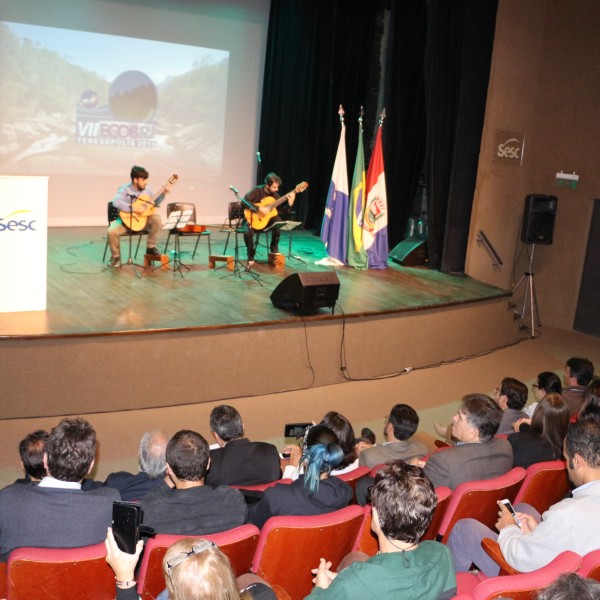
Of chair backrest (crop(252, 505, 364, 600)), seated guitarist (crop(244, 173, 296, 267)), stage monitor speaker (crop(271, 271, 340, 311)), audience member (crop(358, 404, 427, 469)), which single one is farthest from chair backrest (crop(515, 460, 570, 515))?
seated guitarist (crop(244, 173, 296, 267))

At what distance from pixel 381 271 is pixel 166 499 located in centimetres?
657

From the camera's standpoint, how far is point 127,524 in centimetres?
232

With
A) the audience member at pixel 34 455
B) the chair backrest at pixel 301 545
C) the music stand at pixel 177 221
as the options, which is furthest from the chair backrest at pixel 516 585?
the music stand at pixel 177 221

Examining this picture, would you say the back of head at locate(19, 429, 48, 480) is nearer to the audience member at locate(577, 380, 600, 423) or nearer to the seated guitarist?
the audience member at locate(577, 380, 600, 423)

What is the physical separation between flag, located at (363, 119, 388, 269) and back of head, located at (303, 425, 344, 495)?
19.6 ft

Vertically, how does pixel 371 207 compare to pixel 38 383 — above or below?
above

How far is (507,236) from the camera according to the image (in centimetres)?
952

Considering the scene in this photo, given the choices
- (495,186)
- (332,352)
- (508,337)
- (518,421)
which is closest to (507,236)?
(495,186)

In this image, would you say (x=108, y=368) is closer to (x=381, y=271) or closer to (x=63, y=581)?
(x=63, y=581)

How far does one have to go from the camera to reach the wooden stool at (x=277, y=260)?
902 centimetres

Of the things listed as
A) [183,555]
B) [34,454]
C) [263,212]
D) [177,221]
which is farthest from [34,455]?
[263,212]

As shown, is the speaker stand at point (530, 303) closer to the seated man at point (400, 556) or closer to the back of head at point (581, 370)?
the back of head at point (581, 370)

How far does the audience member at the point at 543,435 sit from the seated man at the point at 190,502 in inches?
68.7

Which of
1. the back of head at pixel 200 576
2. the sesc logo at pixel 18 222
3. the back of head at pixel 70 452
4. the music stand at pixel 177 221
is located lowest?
the back of head at pixel 70 452
